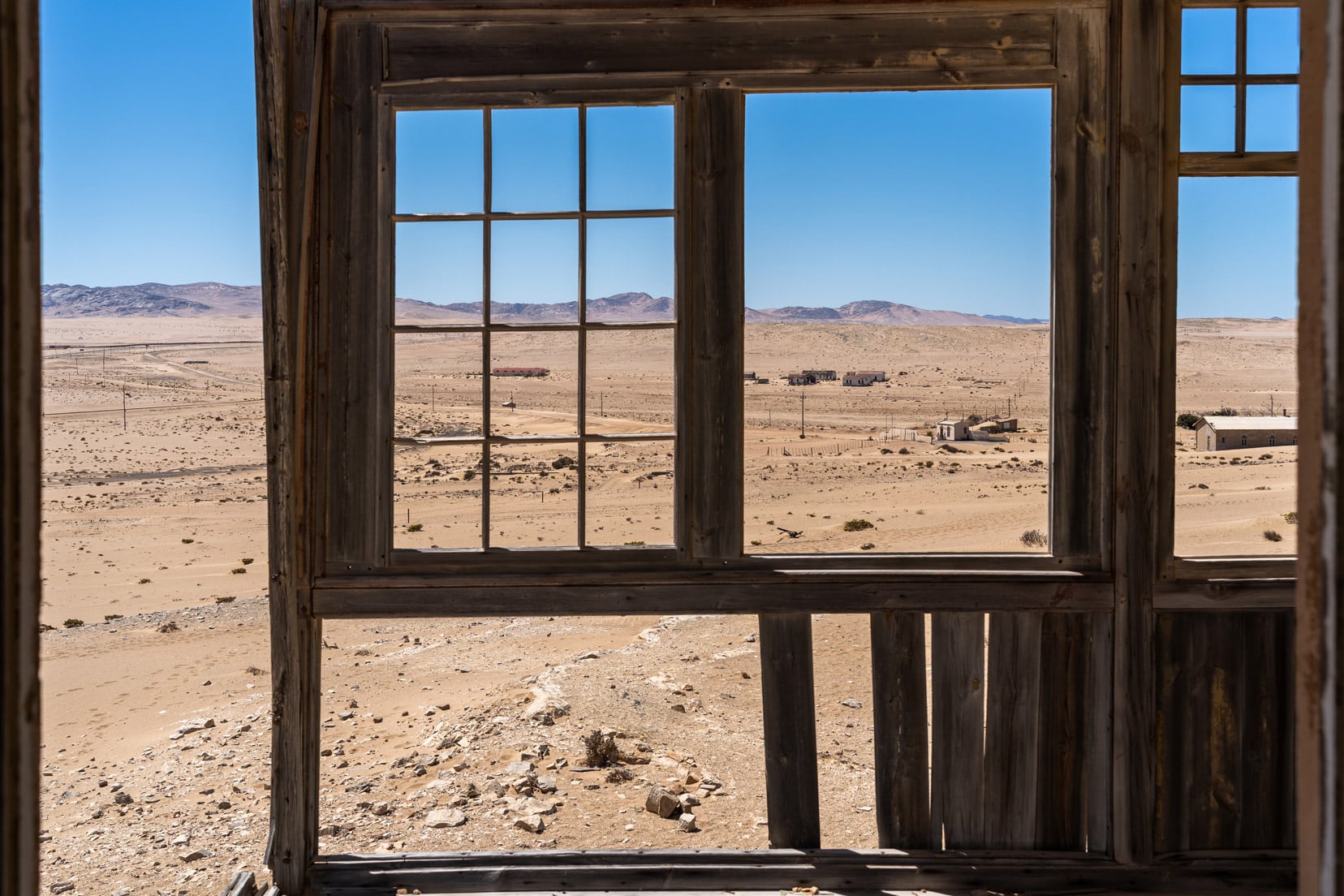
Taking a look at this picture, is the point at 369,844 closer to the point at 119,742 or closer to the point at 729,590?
the point at 729,590

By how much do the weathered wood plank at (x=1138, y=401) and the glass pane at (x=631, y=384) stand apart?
1106 centimetres

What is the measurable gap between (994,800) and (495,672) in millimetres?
4780

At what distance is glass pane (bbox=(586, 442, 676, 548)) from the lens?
1586 centimetres

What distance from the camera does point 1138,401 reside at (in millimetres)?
3098

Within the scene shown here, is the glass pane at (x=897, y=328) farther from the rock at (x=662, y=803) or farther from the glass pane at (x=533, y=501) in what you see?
the glass pane at (x=533, y=501)

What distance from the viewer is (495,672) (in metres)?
7.30

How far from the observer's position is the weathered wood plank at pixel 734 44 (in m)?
3.07

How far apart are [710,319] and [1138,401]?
57.7 inches

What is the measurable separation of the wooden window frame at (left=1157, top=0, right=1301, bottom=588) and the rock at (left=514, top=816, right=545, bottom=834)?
9.24 feet

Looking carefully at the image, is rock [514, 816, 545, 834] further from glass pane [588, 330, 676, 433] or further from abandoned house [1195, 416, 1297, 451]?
abandoned house [1195, 416, 1297, 451]

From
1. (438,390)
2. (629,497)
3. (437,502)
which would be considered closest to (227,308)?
(438,390)

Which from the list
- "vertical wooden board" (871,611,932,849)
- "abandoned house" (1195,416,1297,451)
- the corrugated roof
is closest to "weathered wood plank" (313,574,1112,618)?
"vertical wooden board" (871,611,932,849)

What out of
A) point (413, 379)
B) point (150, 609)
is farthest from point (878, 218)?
point (150, 609)
